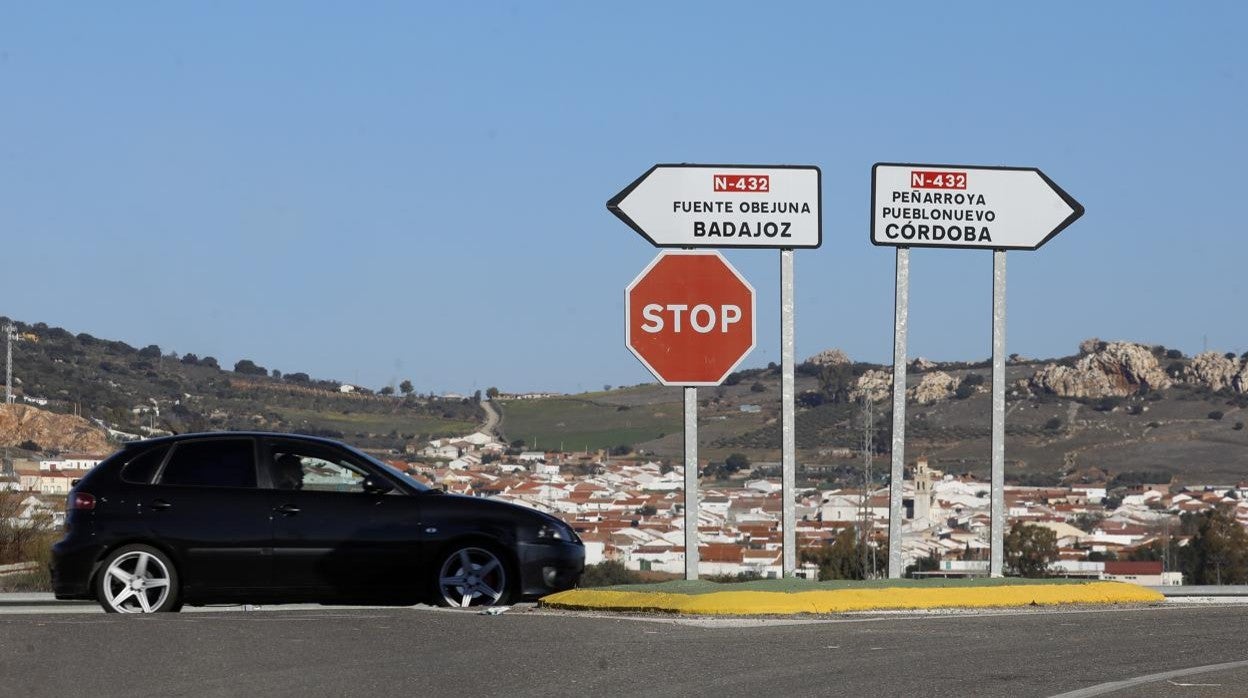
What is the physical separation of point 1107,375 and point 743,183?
126m

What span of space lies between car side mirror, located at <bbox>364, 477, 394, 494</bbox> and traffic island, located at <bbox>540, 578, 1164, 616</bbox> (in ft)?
4.75

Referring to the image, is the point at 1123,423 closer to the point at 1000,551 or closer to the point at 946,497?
the point at 946,497

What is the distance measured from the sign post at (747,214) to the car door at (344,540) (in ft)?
14.1

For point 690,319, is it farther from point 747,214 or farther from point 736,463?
point 736,463

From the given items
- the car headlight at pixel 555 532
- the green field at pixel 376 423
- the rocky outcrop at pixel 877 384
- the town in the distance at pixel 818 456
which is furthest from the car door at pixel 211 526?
the rocky outcrop at pixel 877 384

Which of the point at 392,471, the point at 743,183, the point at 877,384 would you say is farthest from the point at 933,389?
the point at 392,471

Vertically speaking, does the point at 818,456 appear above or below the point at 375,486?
below

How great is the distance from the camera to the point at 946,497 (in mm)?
103438

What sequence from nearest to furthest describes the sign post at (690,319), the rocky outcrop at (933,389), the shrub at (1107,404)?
the sign post at (690,319) → the rocky outcrop at (933,389) → the shrub at (1107,404)

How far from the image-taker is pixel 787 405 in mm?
16781

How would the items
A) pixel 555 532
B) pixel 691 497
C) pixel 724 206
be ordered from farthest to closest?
1. pixel 724 206
2. pixel 691 497
3. pixel 555 532

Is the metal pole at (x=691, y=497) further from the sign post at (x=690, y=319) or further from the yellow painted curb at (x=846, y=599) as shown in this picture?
the yellow painted curb at (x=846, y=599)

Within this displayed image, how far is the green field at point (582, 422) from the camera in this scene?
123 meters

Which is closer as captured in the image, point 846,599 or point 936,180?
point 846,599
